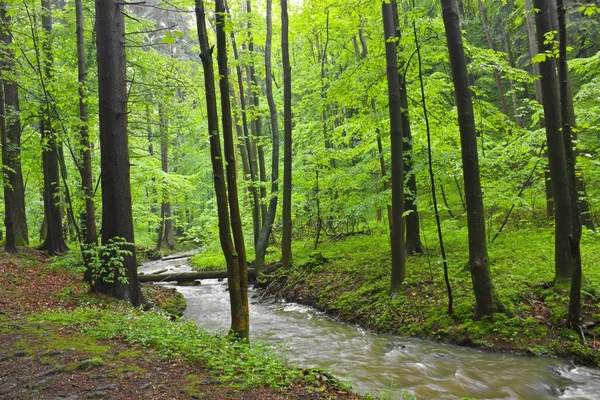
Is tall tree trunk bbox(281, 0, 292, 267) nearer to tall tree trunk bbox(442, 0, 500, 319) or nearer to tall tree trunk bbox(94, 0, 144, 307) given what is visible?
tall tree trunk bbox(94, 0, 144, 307)

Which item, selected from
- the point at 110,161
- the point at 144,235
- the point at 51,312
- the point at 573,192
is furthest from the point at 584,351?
the point at 144,235

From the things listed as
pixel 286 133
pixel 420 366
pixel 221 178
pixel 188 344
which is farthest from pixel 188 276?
pixel 420 366

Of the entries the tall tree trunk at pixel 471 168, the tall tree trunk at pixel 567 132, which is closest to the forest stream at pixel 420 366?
the tall tree trunk at pixel 471 168

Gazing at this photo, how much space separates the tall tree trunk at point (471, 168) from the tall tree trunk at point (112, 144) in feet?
22.3

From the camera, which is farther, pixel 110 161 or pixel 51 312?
pixel 110 161

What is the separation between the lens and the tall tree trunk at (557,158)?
686 centimetres

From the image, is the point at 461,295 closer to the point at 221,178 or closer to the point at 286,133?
the point at 221,178

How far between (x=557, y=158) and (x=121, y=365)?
762 centimetres

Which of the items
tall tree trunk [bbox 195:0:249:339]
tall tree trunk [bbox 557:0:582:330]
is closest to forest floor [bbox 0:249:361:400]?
tall tree trunk [bbox 195:0:249:339]

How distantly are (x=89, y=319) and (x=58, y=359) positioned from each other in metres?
1.94

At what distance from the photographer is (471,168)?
6.75m

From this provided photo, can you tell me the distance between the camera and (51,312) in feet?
21.8

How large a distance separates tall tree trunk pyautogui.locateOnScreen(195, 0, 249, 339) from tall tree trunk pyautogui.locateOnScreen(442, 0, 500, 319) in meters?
4.01

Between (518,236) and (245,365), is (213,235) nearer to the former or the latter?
(518,236)
